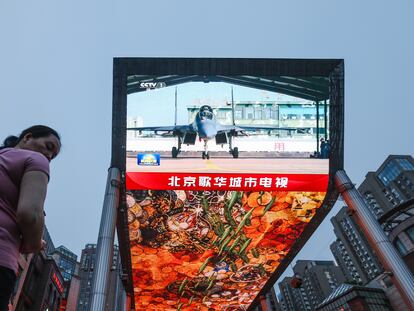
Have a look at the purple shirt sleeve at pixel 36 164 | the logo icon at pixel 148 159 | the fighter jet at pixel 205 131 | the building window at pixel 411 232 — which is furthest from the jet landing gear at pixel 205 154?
the building window at pixel 411 232

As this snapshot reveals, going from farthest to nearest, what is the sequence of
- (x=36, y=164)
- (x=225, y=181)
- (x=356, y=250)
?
(x=356, y=250) → (x=225, y=181) → (x=36, y=164)

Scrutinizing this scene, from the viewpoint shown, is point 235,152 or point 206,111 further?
point 206,111

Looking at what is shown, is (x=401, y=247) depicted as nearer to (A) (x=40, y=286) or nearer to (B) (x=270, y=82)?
(B) (x=270, y=82)

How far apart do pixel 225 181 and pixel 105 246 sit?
5751 mm

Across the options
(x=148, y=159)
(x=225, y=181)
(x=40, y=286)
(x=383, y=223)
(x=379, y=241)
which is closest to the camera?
(x=379, y=241)

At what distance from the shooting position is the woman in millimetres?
1862

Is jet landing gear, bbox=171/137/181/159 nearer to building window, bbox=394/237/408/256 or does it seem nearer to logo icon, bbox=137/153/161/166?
logo icon, bbox=137/153/161/166

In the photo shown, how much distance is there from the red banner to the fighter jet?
110 centimetres

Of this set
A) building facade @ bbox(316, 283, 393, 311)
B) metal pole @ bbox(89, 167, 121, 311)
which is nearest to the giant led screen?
metal pole @ bbox(89, 167, 121, 311)

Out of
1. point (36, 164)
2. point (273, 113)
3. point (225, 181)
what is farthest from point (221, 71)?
point (36, 164)

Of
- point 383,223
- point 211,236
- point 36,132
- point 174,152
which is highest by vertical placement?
point 383,223

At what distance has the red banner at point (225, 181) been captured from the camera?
622 inches

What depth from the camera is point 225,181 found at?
1602 cm

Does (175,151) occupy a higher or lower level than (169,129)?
lower
